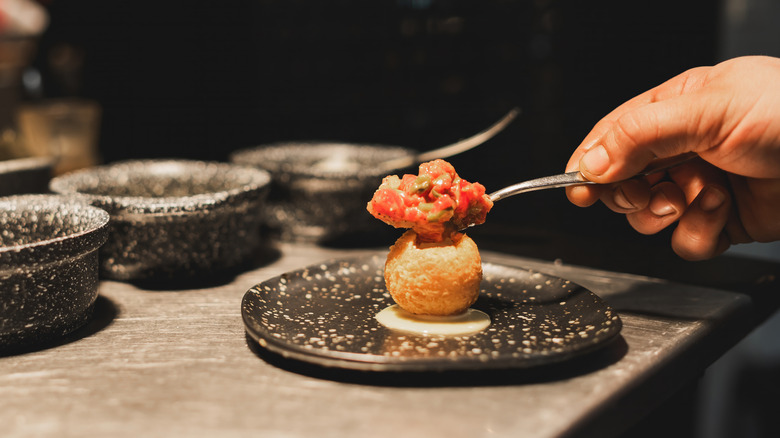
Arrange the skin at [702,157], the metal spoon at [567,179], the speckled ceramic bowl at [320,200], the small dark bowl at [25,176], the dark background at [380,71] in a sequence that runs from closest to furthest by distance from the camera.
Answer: the skin at [702,157], the metal spoon at [567,179], the small dark bowl at [25,176], the speckled ceramic bowl at [320,200], the dark background at [380,71]

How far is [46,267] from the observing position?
1.13m

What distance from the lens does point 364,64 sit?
241 centimetres

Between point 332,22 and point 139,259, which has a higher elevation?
point 332,22

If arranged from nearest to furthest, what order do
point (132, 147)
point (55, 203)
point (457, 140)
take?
point (55, 203) < point (457, 140) < point (132, 147)

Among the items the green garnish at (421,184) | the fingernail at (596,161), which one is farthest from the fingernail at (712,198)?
the green garnish at (421,184)

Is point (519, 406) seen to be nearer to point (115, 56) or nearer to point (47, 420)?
point (47, 420)

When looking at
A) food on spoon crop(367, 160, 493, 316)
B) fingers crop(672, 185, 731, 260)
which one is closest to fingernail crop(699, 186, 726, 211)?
fingers crop(672, 185, 731, 260)

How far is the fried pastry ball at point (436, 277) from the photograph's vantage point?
1240 mm

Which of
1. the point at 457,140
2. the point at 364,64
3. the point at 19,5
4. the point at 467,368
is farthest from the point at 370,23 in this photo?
the point at 467,368

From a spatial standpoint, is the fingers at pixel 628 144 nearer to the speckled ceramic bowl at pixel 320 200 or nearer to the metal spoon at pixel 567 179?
the metal spoon at pixel 567 179

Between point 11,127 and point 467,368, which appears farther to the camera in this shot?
point 11,127

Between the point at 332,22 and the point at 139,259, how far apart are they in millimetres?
1292

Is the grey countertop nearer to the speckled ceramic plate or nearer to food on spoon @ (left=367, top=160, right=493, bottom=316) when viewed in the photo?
the speckled ceramic plate

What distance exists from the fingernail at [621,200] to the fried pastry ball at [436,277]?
359 mm
